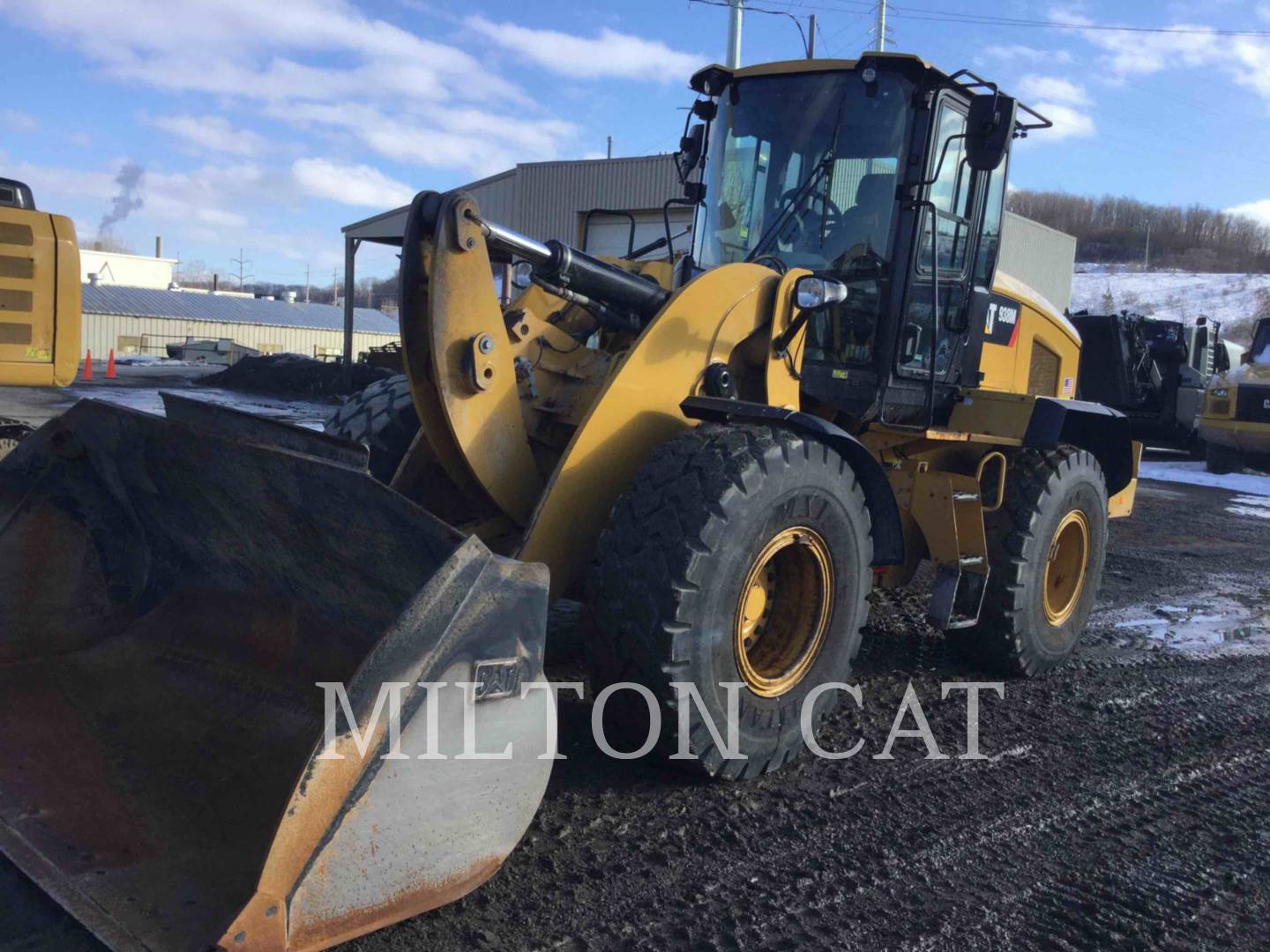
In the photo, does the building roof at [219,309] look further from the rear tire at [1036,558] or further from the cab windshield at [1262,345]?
the rear tire at [1036,558]

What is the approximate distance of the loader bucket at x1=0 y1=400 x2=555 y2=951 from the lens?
254cm

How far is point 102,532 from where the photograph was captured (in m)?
4.06

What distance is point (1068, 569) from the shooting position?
597 cm

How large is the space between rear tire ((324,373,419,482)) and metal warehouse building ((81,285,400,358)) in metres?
48.7

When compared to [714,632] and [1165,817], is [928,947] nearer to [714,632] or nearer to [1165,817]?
[714,632]

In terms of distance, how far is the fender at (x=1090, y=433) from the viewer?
534 cm

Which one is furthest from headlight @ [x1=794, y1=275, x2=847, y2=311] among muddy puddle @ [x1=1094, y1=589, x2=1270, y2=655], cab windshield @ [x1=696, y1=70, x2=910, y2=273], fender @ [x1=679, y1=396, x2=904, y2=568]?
muddy puddle @ [x1=1094, y1=589, x2=1270, y2=655]

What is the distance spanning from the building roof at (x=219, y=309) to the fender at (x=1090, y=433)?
52776mm

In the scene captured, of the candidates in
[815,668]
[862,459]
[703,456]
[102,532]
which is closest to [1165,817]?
[815,668]

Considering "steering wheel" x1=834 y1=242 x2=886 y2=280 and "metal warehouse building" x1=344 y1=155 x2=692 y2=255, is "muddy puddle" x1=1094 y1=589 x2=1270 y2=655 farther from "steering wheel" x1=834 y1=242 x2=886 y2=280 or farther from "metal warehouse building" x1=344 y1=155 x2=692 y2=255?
→ "metal warehouse building" x1=344 y1=155 x2=692 y2=255

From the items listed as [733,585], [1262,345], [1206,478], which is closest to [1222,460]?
[1206,478]

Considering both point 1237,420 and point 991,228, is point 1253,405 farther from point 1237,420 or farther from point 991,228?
point 991,228

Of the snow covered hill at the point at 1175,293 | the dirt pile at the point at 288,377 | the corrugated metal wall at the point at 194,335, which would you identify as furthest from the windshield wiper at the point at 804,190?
the corrugated metal wall at the point at 194,335

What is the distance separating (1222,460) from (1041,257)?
1038 cm
